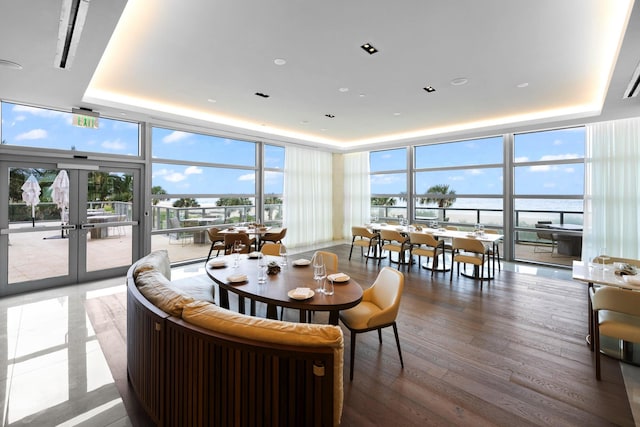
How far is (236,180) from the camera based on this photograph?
7031mm

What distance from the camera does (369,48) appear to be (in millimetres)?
3172

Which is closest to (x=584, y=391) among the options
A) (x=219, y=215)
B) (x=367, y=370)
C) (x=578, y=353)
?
(x=578, y=353)

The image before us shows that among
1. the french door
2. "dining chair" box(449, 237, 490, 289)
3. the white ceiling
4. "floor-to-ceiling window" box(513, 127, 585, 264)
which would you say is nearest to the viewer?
the white ceiling

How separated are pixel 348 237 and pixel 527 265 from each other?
4952mm

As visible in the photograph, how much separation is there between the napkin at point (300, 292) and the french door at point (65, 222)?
463 centimetres

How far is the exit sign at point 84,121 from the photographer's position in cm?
448

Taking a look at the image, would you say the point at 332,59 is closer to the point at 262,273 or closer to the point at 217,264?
the point at 262,273

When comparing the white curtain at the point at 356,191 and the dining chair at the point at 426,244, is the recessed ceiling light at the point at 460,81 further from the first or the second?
the white curtain at the point at 356,191

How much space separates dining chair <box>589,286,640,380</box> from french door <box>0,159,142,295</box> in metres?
6.73

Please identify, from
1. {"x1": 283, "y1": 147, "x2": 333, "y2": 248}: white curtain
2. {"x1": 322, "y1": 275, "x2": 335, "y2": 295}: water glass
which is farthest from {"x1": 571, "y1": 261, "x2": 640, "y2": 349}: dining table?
{"x1": 283, "y1": 147, "x2": 333, "y2": 248}: white curtain

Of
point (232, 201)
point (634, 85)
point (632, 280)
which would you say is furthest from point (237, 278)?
point (634, 85)

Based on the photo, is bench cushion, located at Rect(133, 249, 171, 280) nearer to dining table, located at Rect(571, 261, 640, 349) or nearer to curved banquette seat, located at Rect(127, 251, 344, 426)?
curved banquette seat, located at Rect(127, 251, 344, 426)

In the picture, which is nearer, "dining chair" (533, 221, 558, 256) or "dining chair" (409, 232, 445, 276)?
"dining chair" (409, 232, 445, 276)

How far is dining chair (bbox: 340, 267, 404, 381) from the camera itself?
235 cm
